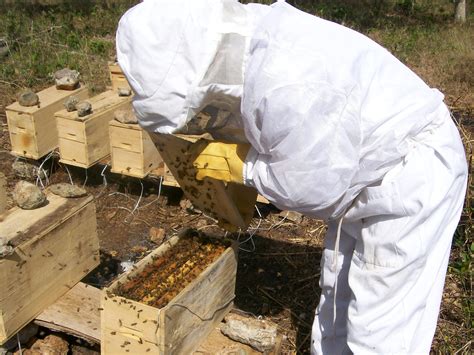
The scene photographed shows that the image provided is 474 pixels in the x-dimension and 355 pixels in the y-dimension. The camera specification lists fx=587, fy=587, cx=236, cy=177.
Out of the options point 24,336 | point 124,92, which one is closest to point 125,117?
point 124,92

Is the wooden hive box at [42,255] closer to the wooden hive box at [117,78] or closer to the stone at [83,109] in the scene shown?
the stone at [83,109]

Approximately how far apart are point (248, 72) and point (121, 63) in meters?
0.43

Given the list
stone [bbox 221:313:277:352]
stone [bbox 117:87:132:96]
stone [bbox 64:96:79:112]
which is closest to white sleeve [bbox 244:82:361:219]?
stone [bbox 221:313:277:352]

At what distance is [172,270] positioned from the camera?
252 centimetres

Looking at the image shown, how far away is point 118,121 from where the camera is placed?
377 centimetres

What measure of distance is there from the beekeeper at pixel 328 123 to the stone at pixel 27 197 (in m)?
0.90

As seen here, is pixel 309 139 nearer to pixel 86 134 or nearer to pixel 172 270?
pixel 172 270

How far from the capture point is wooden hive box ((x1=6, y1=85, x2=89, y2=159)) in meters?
3.97

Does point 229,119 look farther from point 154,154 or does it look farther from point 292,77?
point 154,154

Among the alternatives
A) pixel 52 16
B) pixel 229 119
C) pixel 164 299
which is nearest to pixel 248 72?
pixel 229 119

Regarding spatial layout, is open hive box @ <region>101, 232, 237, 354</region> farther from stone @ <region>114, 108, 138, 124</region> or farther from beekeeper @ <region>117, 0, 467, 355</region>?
stone @ <region>114, 108, 138, 124</region>

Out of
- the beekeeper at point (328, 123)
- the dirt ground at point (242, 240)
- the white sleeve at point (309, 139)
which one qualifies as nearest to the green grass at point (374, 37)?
the dirt ground at point (242, 240)

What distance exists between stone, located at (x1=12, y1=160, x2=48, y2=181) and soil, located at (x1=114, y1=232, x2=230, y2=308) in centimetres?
192

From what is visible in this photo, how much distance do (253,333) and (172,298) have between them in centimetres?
41
